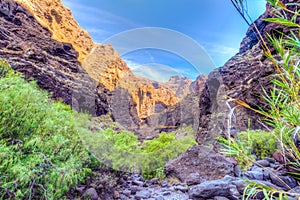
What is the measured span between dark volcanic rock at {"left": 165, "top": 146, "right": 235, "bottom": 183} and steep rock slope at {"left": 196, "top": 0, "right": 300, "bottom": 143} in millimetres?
2048

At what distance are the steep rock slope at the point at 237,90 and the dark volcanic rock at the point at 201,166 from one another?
6.72ft

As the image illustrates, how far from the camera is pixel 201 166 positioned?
152 inches

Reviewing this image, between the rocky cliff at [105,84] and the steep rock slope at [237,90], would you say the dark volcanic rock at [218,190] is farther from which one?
the steep rock slope at [237,90]

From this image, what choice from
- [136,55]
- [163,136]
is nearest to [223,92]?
[163,136]

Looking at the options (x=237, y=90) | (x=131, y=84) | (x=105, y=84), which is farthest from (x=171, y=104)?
(x=105, y=84)

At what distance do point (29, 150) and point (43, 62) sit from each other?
9720mm

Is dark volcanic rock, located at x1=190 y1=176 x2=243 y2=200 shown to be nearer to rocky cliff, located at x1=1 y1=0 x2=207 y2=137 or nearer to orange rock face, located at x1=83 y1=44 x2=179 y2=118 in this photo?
rocky cliff, located at x1=1 y1=0 x2=207 y2=137

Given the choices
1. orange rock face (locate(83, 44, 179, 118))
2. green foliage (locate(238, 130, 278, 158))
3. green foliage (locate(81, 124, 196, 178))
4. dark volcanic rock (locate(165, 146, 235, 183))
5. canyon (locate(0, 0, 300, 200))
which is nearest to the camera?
canyon (locate(0, 0, 300, 200))

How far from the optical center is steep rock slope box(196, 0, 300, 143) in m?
5.98

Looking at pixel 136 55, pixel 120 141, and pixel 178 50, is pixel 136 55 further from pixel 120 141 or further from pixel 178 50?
pixel 120 141

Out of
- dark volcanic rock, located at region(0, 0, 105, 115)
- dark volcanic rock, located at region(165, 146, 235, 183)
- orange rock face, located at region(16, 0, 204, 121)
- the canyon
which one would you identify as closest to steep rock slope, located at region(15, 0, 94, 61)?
dark volcanic rock, located at region(0, 0, 105, 115)

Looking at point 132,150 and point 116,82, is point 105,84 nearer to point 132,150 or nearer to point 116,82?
point 116,82

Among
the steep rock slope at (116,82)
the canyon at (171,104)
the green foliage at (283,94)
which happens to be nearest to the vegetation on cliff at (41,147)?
the canyon at (171,104)

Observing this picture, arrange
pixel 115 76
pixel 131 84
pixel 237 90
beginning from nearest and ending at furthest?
pixel 115 76, pixel 131 84, pixel 237 90
